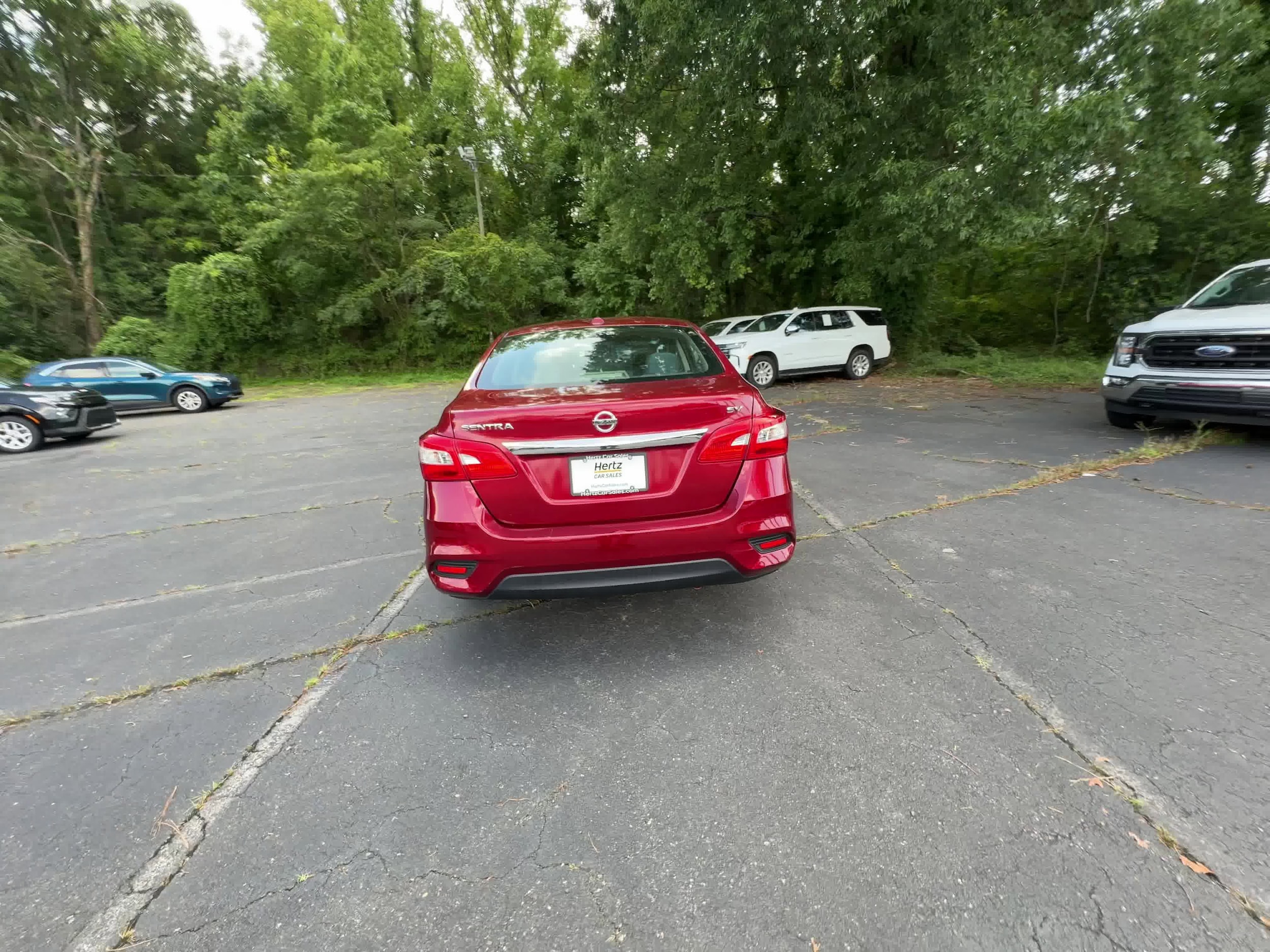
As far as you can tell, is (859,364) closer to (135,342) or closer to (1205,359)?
(1205,359)

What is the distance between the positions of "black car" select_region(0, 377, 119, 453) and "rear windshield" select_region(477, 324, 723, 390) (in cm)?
994

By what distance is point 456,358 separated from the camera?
21.6m

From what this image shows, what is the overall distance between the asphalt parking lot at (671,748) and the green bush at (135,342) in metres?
18.7

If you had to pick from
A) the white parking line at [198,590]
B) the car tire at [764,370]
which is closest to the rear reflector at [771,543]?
the white parking line at [198,590]

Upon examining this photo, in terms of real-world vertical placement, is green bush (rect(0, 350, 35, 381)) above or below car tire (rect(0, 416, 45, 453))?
above

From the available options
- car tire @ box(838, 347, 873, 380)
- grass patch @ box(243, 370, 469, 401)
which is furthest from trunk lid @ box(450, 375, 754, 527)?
grass patch @ box(243, 370, 469, 401)

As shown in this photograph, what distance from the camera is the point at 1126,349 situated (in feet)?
20.5

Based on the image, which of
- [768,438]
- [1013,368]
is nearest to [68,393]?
[768,438]

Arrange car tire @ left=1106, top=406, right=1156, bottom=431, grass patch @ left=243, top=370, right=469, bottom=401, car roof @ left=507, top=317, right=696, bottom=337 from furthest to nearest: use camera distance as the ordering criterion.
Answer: grass patch @ left=243, top=370, right=469, bottom=401
car tire @ left=1106, top=406, right=1156, bottom=431
car roof @ left=507, top=317, right=696, bottom=337

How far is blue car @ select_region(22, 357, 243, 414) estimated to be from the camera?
13.0m

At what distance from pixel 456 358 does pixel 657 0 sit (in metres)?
14.2

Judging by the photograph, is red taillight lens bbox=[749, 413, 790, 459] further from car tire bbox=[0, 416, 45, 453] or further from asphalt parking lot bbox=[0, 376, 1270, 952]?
car tire bbox=[0, 416, 45, 453]

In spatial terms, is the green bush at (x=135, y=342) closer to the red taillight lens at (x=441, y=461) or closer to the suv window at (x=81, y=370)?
the suv window at (x=81, y=370)

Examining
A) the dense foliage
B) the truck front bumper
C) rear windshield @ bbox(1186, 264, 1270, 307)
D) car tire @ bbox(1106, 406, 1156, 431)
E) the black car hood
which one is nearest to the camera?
the truck front bumper
